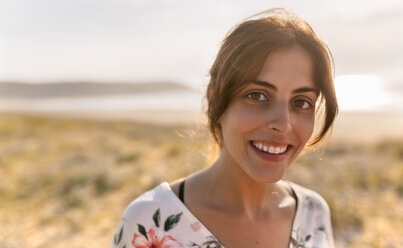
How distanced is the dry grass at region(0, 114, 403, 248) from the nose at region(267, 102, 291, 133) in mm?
809

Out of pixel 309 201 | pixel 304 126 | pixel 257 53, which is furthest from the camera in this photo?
pixel 309 201

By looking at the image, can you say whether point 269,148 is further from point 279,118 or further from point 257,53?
point 257,53

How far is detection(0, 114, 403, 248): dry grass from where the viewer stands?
601 cm

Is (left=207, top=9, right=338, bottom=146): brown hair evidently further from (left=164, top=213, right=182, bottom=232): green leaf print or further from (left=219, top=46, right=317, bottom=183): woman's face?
(left=164, top=213, right=182, bottom=232): green leaf print

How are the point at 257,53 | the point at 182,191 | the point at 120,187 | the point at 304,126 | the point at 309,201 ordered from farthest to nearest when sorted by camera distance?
the point at 120,187 → the point at 309,201 → the point at 182,191 → the point at 304,126 → the point at 257,53

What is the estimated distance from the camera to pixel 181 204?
204 cm

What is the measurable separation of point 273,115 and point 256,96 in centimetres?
12

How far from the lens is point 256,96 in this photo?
1.91m

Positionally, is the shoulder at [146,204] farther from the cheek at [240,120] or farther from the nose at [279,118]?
the nose at [279,118]

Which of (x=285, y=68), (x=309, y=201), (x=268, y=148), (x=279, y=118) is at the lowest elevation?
(x=309, y=201)

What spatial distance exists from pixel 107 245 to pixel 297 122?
174 inches

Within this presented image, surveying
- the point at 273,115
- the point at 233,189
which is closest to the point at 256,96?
the point at 273,115

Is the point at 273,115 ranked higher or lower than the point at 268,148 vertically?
higher

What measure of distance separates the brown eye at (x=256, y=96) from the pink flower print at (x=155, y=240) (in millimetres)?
712
